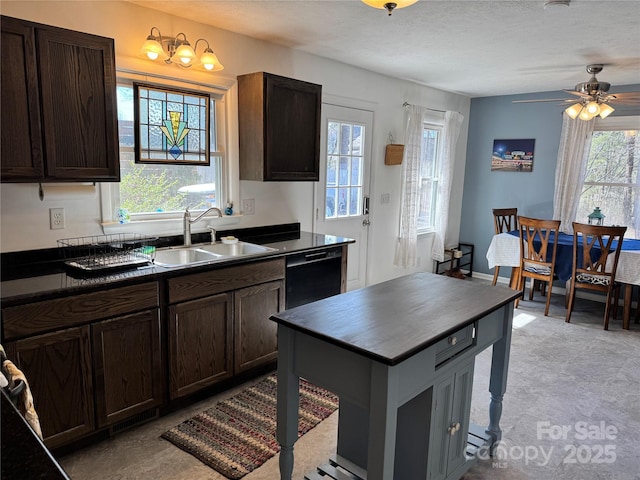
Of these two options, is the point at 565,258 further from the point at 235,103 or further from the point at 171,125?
the point at 171,125

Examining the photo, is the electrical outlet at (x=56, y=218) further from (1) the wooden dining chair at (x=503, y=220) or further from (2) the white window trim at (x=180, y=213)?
(1) the wooden dining chair at (x=503, y=220)

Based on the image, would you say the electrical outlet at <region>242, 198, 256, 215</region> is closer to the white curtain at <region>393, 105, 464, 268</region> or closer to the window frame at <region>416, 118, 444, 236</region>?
the white curtain at <region>393, 105, 464, 268</region>

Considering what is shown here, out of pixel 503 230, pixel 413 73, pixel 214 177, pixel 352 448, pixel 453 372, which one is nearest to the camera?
pixel 453 372

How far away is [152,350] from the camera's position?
2355mm

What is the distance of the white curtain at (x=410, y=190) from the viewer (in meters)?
5.00

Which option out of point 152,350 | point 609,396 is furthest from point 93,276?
point 609,396

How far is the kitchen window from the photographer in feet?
9.00

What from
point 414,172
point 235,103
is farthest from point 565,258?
point 235,103

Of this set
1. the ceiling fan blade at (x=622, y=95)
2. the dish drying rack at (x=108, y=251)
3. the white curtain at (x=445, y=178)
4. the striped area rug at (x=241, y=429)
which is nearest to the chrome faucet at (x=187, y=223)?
the dish drying rack at (x=108, y=251)

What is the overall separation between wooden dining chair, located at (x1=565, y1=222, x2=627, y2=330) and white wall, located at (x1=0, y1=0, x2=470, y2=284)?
71.3 inches

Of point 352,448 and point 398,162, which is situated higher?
point 398,162

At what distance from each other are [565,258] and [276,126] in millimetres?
3231

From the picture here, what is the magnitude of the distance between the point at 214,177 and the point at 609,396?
3179 millimetres

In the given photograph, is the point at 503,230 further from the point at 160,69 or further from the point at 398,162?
the point at 160,69
